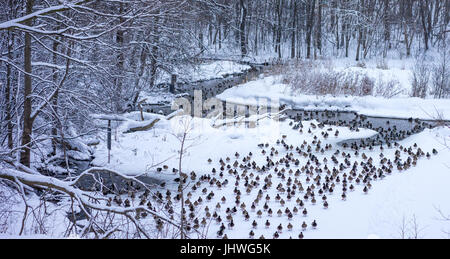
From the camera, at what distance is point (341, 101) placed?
1855 cm

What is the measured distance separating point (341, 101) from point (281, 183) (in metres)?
10.6

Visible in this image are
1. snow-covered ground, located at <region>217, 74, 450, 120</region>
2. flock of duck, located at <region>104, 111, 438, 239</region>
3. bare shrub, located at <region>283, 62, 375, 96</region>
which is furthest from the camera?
bare shrub, located at <region>283, 62, 375, 96</region>

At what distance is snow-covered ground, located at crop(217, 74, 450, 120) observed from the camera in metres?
16.9

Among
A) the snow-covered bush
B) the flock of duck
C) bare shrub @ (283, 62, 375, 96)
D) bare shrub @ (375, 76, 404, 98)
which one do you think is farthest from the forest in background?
bare shrub @ (283, 62, 375, 96)

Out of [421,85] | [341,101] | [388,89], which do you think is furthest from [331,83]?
[421,85]

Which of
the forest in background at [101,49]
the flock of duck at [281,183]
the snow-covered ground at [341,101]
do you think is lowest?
the flock of duck at [281,183]

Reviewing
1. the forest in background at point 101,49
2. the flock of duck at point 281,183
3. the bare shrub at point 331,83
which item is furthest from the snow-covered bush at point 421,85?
the flock of duck at point 281,183

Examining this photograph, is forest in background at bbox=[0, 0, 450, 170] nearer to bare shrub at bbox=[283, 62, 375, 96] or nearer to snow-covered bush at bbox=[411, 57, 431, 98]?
snow-covered bush at bbox=[411, 57, 431, 98]

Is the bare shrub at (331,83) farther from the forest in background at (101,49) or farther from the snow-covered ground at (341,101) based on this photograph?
the forest in background at (101,49)

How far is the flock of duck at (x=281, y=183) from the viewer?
725 centimetres

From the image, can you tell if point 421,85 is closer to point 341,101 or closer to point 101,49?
point 341,101

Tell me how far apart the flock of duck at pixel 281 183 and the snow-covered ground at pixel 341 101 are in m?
4.27

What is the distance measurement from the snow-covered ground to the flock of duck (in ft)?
14.0

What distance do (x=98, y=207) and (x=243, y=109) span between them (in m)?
13.9
